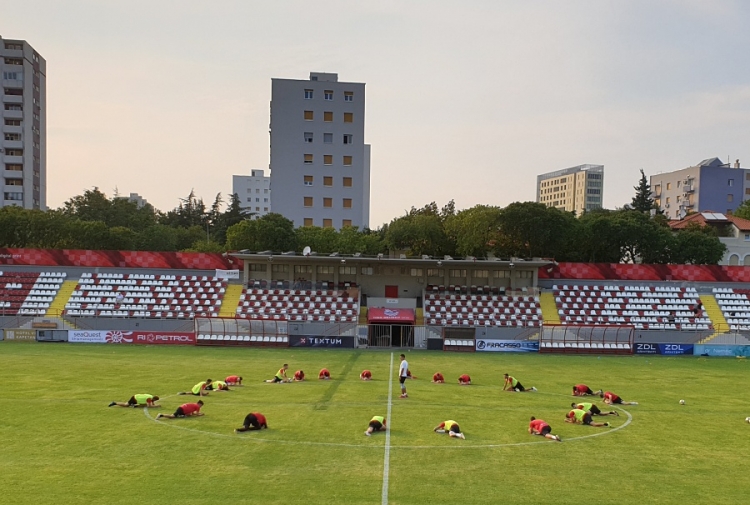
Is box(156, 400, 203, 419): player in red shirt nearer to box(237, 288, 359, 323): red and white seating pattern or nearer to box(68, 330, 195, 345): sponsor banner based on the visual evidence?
box(68, 330, 195, 345): sponsor banner

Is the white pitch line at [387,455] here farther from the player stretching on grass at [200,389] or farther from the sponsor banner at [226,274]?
the sponsor banner at [226,274]

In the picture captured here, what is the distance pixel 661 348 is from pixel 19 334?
51.4 m

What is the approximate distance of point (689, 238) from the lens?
2542 inches

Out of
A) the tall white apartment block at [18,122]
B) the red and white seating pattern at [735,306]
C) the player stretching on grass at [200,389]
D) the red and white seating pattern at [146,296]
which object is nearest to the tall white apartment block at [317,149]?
the red and white seating pattern at [146,296]

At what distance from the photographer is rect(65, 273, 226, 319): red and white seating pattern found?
50.3 metres

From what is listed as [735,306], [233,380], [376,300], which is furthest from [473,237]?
[233,380]

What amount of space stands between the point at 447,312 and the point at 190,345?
22.2m

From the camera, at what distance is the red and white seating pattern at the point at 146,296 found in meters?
50.3

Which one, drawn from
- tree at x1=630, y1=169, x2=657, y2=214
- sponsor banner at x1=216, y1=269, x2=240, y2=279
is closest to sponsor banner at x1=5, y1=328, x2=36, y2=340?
sponsor banner at x1=216, y1=269, x2=240, y2=279

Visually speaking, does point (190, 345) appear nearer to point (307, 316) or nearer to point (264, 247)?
point (307, 316)

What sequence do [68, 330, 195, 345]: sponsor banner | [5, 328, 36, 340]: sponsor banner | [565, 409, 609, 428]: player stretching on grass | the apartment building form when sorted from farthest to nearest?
the apartment building → [68, 330, 195, 345]: sponsor banner → [5, 328, 36, 340]: sponsor banner → [565, 409, 609, 428]: player stretching on grass

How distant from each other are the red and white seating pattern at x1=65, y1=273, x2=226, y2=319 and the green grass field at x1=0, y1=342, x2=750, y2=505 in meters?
18.2

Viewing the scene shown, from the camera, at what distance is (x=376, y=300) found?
54.6m

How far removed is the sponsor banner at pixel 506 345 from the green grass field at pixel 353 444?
14.1m
